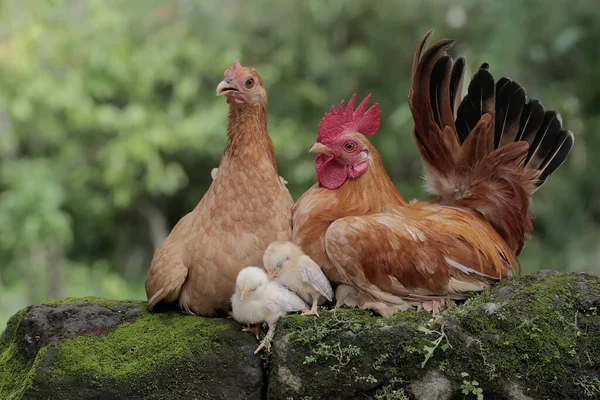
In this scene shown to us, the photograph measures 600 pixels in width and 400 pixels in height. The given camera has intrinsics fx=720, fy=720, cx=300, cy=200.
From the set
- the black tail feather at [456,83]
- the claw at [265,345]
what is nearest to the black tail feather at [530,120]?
the black tail feather at [456,83]

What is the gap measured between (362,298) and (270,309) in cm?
42

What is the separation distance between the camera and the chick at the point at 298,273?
3.13 metres

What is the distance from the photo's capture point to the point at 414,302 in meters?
3.20

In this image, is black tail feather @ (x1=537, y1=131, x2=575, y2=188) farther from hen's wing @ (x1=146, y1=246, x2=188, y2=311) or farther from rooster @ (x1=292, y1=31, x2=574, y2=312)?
hen's wing @ (x1=146, y1=246, x2=188, y2=311)

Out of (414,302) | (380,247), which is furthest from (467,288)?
(380,247)

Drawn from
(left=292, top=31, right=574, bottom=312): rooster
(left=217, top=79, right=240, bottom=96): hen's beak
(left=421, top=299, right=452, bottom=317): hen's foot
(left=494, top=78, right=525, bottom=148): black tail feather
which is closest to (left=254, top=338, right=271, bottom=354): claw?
(left=292, top=31, right=574, bottom=312): rooster

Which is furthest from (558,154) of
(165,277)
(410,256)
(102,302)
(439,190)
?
(102,302)

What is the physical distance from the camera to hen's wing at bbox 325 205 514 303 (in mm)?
3129

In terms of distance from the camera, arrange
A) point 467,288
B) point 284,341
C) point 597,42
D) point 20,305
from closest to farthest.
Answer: point 284,341 < point 467,288 < point 597,42 < point 20,305

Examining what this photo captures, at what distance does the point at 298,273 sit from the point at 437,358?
687 mm

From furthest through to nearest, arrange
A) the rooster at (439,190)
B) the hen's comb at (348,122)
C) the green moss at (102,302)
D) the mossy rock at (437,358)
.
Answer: the green moss at (102,302) < the hen's comb at (348,122) < the rooster at (439,190) < the mossy rock at (437,358)

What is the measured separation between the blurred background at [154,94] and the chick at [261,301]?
174 inches

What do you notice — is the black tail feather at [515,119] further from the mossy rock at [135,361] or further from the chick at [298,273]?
the mossy rock at [135,361]

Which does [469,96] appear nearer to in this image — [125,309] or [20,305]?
[125,309]
